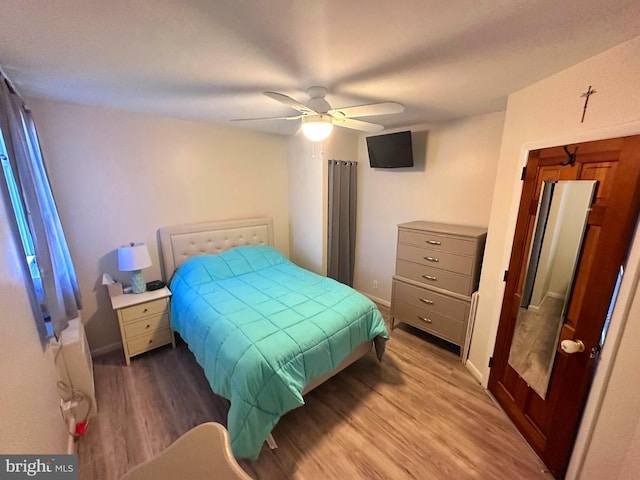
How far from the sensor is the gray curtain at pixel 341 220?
343 centimetres

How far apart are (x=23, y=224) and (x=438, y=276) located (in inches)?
127

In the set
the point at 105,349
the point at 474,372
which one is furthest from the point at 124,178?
the point at 474,372

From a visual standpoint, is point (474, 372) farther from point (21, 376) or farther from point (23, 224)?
point (23, 224)

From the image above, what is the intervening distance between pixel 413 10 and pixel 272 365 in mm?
1857

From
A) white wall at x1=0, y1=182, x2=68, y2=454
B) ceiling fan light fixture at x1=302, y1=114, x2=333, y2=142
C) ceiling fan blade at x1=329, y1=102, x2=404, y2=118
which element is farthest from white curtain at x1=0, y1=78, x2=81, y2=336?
ceiling fan blade at x1=329, y1=102, x2=404, y2=118

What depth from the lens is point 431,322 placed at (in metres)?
2.73

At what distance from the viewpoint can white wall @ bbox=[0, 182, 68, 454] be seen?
0.93 meters

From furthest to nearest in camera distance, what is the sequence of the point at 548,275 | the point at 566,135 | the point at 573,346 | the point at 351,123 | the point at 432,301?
the point at 432,301, the point at 351,123, the point at 548,275, the point at 566,135, the point at 573,346

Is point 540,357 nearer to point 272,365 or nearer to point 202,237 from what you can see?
point 272,365

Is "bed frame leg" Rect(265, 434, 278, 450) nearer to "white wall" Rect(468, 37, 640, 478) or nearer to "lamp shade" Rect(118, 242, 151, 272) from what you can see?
"white wall" Rect(468, 37, 640, 478)

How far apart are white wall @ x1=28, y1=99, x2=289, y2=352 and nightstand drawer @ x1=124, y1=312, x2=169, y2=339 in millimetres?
416

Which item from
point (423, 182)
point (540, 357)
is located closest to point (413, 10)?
point (540, 357)

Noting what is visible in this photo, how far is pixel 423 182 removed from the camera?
3070mm

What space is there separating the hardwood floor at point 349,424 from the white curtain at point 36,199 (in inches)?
32.0
